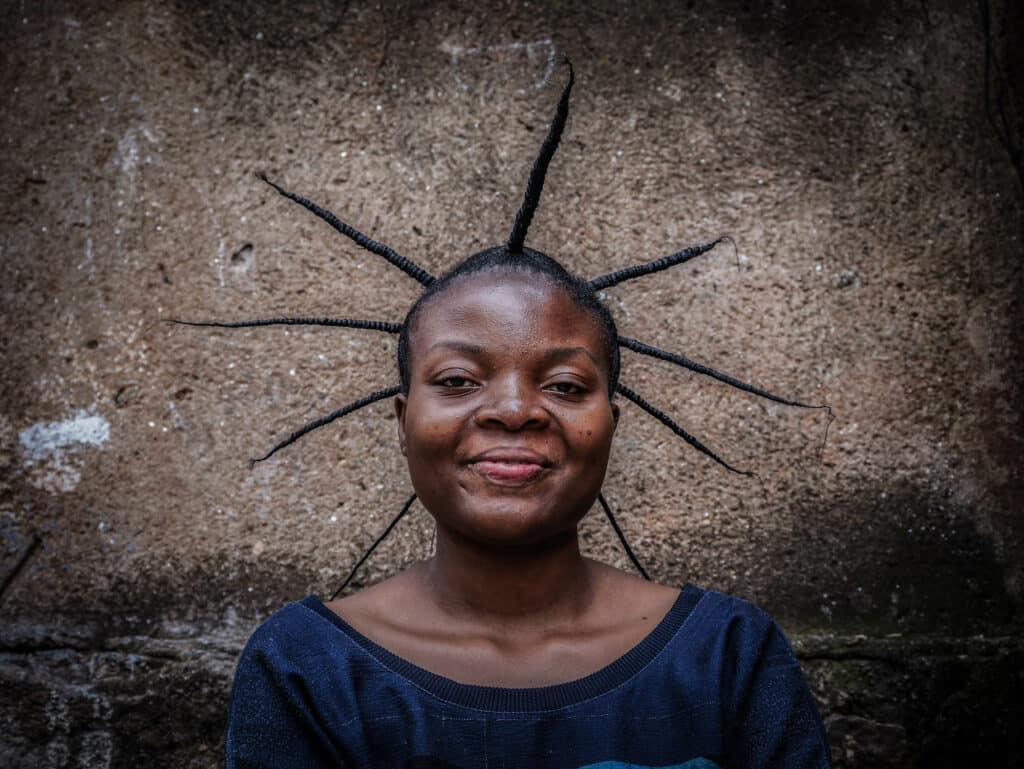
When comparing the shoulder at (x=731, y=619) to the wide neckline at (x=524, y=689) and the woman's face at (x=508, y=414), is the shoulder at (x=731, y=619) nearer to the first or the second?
the wide neckline at (x=524, y=689)

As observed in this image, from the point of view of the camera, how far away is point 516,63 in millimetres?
2357

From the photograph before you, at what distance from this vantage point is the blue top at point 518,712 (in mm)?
1471

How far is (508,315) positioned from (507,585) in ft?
1.59

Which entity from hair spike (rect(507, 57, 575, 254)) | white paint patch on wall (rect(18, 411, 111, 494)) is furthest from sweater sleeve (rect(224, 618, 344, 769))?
white paint patch on wall (rect(18, 411, 111, 494))

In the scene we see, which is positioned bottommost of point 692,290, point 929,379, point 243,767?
point 243,767

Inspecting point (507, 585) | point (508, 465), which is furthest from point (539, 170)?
point (507, 585)

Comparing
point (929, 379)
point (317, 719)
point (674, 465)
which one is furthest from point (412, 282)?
point (929, 379)

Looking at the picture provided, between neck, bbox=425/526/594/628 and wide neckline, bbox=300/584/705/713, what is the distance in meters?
0.14

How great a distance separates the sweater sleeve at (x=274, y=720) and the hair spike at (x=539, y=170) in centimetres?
83

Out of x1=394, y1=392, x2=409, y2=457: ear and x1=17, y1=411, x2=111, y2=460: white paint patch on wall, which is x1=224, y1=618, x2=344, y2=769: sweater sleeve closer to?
x1=394, y1=392, x2=409, y2=457: ear

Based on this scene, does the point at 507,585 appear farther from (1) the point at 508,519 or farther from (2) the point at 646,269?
(2) the point at 646,269

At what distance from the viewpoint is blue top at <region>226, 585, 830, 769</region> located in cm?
147

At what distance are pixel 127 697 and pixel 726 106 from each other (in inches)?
79.3

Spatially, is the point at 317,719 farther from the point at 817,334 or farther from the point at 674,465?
the point at 817,334
